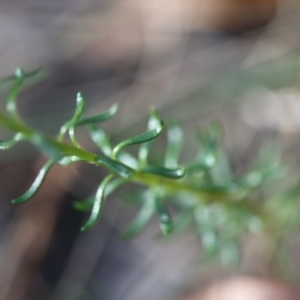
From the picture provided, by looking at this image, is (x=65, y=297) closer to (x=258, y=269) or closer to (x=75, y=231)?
(x=75, y=231)

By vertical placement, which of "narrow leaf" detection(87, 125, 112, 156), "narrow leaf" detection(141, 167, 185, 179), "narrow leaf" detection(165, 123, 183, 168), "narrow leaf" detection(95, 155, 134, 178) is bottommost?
"narrow leaf" detection(95, 155, 134, 178)

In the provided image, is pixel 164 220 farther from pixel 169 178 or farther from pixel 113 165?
pixel 113 165

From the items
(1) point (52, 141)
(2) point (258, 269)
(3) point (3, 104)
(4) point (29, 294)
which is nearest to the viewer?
(1) point (52, 141)

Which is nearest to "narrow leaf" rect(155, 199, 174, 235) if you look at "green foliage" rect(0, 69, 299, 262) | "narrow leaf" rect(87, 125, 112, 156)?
"green foliage" rect(0, 69, 299, 262)

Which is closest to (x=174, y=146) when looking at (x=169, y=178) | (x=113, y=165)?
(x=169, y=178)

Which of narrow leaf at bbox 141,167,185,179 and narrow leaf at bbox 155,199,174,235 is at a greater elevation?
narrow leaf at bbox 141,167,185,179

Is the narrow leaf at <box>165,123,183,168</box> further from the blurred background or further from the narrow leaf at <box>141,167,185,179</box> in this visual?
the blurred background

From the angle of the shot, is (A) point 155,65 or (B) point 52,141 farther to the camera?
(A) point 155,65

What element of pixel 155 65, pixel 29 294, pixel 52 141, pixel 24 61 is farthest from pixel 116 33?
pixel 52 141

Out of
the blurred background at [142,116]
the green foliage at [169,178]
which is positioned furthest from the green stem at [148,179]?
the blurred background at [142,116]
